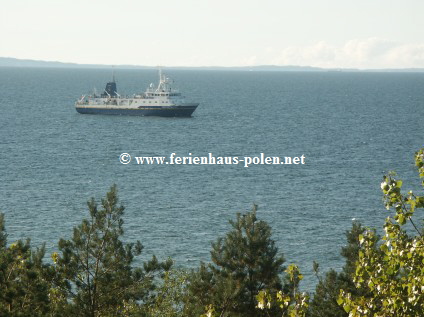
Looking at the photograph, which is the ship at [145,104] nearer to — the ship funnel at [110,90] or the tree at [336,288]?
the ship funnel at [110,90]

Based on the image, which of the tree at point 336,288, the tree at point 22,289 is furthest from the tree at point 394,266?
the tree at point 336,288

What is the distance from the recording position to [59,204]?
237 ft

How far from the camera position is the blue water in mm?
62219

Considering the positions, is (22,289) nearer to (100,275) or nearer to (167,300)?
(100,275)

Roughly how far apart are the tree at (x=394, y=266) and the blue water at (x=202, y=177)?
35460 mm

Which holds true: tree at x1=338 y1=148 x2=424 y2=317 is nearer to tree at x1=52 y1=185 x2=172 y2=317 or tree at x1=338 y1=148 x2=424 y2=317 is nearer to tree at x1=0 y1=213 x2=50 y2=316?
tree at x1=0 y1=213 x2=50 y2=316

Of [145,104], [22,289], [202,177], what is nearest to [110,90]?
[145,104]

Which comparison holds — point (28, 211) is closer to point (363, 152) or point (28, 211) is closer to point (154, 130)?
point (363, 152)

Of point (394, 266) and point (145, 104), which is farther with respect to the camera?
point (145, 104)

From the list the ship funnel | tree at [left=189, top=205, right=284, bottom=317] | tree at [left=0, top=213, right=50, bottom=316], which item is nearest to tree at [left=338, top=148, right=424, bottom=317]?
tree at [left=189, top=205, right=284, bottom=317]

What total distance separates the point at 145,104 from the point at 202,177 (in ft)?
256

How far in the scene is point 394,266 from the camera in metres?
13.8

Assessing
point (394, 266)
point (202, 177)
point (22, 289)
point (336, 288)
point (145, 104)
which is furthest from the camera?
point (145, 104)

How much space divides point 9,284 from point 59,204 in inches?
1814
